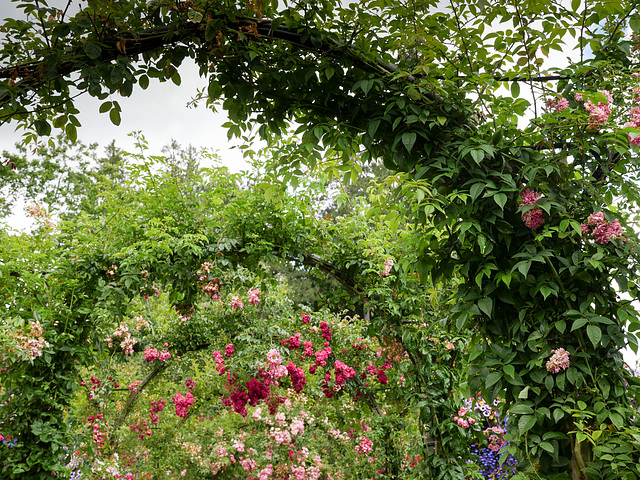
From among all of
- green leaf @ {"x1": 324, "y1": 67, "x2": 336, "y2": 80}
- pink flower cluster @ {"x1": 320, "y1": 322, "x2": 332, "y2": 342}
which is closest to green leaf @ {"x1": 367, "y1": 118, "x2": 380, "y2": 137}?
green leaf @ {"x1": 324, "y1": 67, "x2": 336, "y2": 80}

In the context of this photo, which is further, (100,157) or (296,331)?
(100,157)

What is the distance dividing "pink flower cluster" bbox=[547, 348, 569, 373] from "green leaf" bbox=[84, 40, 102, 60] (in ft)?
5.90

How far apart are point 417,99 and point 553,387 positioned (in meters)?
1.11

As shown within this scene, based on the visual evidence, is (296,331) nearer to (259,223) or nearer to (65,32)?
(259,223)

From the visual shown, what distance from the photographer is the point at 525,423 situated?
143cm

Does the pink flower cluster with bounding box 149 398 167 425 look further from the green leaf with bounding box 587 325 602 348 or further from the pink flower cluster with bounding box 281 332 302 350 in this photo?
the green leaf with bounding box 587 325 602 348

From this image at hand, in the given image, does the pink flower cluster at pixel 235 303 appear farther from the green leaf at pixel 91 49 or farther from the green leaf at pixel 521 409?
the green leaf at pixel 521 409

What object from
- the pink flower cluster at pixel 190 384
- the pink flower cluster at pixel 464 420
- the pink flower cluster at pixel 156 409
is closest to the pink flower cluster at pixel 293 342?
the pink flower cluster at pixel 190 384

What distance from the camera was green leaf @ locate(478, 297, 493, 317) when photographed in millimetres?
1544

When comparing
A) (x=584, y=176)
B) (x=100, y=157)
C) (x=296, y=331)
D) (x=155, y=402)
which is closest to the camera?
(x=584, y=176)

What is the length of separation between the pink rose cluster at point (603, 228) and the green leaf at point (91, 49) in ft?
5.72

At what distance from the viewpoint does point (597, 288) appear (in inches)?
59.8

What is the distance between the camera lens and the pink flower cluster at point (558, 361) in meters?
1.42

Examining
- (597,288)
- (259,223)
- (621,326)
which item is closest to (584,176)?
(597,288)
